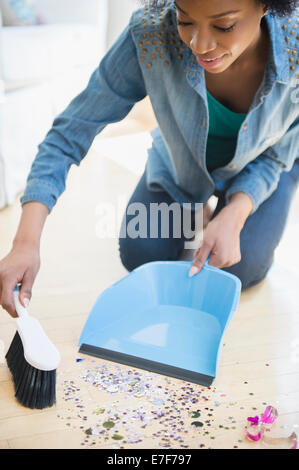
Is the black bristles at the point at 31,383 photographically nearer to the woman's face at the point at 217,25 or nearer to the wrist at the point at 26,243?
the wrist at the point at 26,243

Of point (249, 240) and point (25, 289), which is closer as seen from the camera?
point (25, 289)

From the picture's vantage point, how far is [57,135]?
924 millimetres

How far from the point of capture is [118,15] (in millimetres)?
2455

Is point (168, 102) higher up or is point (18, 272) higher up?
point (168, 102)

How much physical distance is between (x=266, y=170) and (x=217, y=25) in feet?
1.29

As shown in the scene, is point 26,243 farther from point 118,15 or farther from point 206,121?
point 118,15

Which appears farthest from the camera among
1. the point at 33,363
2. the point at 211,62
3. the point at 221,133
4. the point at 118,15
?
the point at 118,15

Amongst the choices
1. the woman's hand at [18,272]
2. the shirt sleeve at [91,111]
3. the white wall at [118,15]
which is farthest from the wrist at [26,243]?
the white wall at [118,15]

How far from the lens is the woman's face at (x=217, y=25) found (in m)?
0.73

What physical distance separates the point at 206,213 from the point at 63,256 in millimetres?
315

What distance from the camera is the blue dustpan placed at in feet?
2.83

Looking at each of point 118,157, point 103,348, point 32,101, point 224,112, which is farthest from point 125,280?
point 118,157

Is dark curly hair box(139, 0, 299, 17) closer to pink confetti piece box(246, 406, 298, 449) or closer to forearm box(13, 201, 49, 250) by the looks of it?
forearm box(13, 201, 49, 250)

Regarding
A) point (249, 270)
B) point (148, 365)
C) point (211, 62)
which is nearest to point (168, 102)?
point (211, 62)
